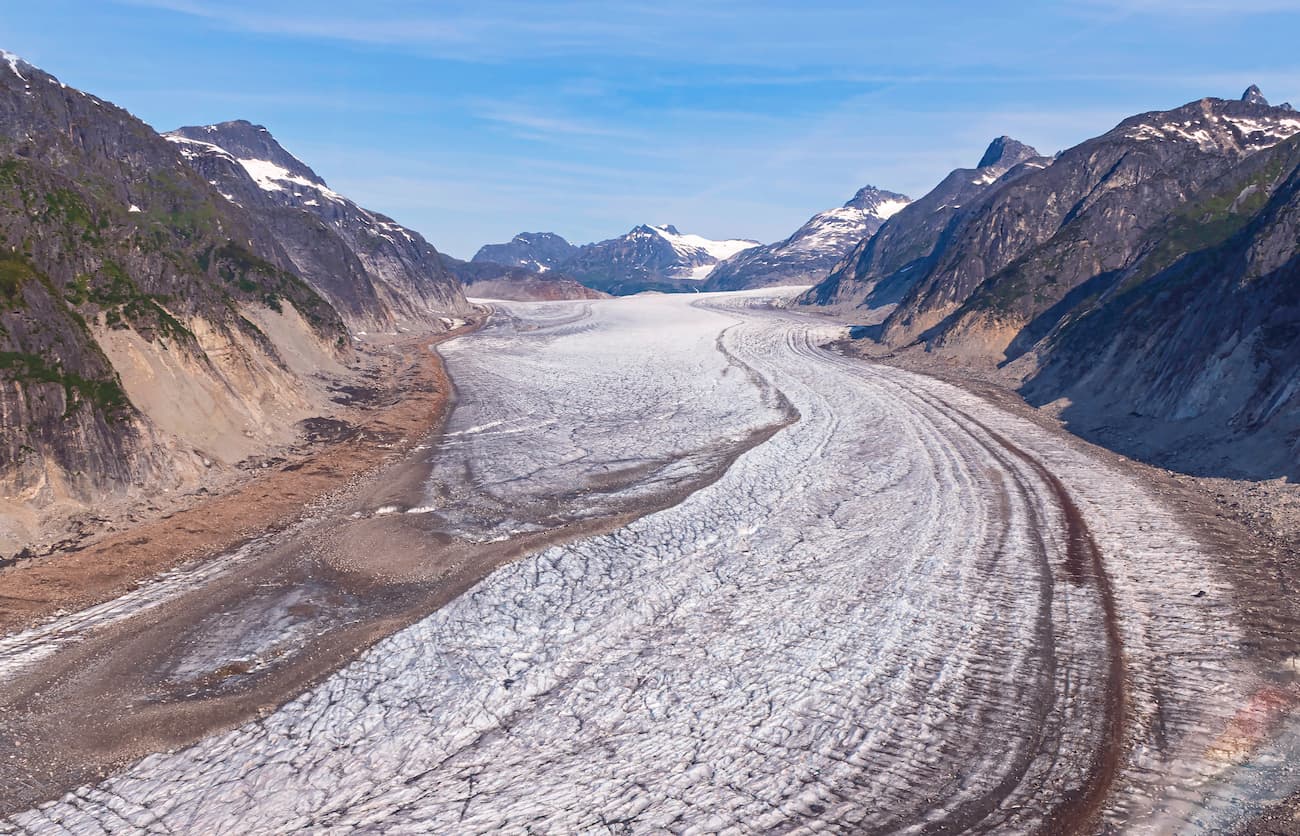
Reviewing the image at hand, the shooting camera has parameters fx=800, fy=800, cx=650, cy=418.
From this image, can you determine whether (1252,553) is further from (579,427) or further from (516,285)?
(516,285)

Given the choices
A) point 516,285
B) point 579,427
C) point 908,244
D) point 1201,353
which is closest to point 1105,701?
point 1201,353

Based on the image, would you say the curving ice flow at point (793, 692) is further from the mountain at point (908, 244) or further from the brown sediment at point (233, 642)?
the mountain at point (908, 244)

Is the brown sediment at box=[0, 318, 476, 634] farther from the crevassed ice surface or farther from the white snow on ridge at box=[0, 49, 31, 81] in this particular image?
the white snow on ridge at box=[0, 49, 31, 81]

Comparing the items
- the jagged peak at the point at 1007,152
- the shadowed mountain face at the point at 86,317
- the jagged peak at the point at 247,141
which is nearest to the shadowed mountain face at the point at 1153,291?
the shadowed mountain face at the point at 86,317

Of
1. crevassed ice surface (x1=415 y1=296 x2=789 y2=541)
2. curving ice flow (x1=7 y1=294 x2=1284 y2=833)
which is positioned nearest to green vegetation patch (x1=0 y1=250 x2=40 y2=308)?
crevassed ice surface (x1=415 y1=296 x2=789 y2=541)

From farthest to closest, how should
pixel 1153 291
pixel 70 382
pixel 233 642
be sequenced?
pixel 1153 291
pixel 70 382
pixel 233 642

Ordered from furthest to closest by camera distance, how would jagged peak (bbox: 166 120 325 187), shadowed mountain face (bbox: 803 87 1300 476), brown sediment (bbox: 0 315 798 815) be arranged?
jagged peak (bbox: 166 120 325 187)
shadowed mountain face (bbox: 803 87 1300 476)
brown sediment (bbox: 0 315 798 815)
